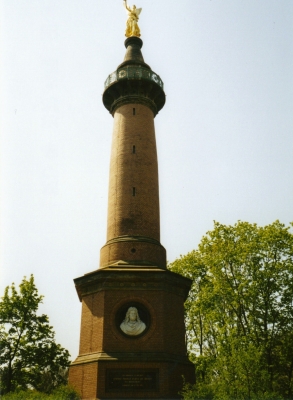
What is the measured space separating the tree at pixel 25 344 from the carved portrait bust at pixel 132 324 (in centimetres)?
810

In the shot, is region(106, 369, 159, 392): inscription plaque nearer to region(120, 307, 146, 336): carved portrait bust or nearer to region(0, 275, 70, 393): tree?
region(120, 307, 146, 336): carved portrait bust

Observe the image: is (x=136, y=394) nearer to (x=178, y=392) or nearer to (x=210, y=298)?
(x=178, y=392)

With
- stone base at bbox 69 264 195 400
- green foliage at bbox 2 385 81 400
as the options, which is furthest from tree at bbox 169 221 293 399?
green foliage at bbox 2 385 81 400

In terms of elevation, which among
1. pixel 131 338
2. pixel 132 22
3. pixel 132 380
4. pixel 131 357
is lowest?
pixel 132 380

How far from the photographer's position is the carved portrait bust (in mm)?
16594

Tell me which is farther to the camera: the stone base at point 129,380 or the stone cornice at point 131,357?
the stone cornice at point 131,357

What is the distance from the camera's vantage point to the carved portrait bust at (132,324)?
16.6 meters

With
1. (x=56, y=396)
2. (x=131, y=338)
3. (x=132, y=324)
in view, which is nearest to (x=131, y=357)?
(x=131, y=338)

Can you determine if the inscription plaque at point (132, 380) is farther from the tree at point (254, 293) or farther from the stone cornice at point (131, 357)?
the tree at point (254, 293)

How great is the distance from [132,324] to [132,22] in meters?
19.7

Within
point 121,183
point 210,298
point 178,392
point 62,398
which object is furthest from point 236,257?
point 62,398

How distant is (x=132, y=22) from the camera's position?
2675 centimetres

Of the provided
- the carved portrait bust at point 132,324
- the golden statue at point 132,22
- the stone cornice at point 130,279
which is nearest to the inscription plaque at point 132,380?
the carved portrait bust at point 132,324

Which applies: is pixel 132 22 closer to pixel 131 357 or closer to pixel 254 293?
pixel 254 293
